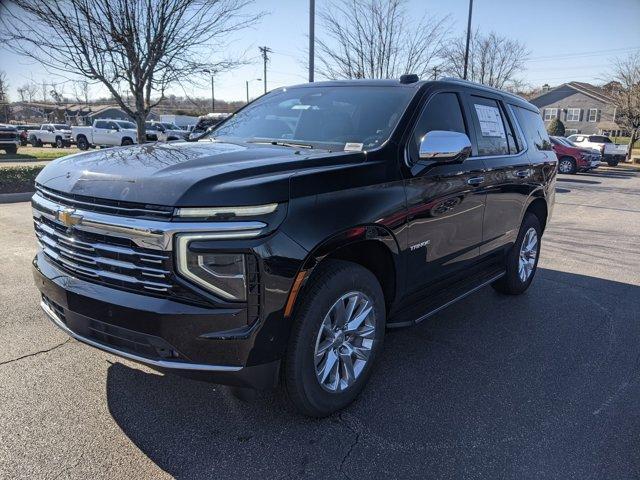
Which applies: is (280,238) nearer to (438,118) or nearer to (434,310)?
(434,310)

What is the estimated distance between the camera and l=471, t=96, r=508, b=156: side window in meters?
4.13

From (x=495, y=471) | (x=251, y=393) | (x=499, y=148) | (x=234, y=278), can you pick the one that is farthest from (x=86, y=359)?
(x=499, y=148)

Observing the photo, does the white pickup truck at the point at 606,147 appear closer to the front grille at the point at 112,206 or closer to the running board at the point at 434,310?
the running board at the point at 434,310

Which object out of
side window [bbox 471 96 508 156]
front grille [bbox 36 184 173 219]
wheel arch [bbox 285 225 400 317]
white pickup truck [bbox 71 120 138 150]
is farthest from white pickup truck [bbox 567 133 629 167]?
front grille [bbox 36 184 173 219]

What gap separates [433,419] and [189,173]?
6.47ft

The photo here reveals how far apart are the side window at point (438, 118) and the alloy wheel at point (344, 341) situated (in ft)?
3.45

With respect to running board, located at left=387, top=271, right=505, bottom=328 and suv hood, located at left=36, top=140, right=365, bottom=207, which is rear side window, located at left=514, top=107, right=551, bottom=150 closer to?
running board, located at left=387, top=271, right=505, bottom=328

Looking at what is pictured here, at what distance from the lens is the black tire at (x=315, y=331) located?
2.56m

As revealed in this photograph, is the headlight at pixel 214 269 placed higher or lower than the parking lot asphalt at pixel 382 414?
higher

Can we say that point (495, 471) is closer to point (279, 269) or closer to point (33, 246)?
point (279, 269)

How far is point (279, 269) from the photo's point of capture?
2.35m

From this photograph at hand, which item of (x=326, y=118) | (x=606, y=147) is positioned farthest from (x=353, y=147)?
(x=606, y=147)

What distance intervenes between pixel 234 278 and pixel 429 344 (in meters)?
2.23

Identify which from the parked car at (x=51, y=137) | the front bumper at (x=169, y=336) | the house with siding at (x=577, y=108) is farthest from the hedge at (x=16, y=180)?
the house with siding at (x=577, y=108)
